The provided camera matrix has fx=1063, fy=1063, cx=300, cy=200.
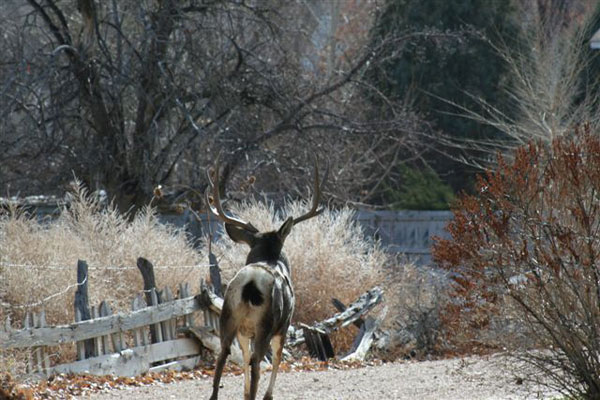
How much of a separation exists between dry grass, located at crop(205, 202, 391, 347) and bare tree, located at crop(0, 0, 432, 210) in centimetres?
163

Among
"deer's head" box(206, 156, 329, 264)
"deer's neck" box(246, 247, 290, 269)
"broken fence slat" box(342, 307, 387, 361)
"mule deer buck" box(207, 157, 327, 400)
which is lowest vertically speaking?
"broken fence slat" box(342, 307, 387, 361)

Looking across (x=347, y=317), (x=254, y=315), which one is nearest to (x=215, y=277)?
(x=347, y=317)

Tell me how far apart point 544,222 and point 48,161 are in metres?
11.1

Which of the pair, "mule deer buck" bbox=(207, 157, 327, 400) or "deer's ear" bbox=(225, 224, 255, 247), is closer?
"mule deer buck" bbox=(207, 157, 327, 400)

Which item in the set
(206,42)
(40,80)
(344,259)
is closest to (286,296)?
(344,259)

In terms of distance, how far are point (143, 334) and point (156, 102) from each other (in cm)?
664

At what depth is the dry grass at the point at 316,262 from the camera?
1466 cm

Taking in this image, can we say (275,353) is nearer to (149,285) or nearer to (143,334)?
(143,334)

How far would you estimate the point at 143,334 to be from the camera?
38.0 feet

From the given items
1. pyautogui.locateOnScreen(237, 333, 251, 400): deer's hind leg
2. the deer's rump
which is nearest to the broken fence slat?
pyautogui.locateOnScreen(237, 333, 251, 400): deer's hind leg

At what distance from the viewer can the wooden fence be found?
10.2m

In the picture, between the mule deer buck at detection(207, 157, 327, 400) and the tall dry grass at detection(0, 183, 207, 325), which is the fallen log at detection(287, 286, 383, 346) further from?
the mule deer buck at detection(207, 157, 327, 400)

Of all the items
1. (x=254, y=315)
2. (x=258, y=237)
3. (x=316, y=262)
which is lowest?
(x=316, y=262)

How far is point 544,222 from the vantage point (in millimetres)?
7984
